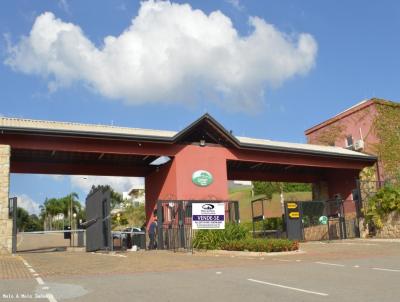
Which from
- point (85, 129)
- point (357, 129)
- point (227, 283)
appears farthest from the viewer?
point (357, 129)

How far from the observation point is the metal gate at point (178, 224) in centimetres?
2078

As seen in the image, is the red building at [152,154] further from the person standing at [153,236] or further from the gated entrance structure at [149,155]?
the person standing at [153,236]

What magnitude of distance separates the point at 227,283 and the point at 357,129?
2819 cm

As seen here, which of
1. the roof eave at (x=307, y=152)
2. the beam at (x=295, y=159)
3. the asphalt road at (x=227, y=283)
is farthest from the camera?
the beam at (x=295, y=159)

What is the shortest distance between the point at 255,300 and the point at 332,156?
24098 millimetres

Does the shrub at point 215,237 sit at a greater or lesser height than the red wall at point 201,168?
lesser

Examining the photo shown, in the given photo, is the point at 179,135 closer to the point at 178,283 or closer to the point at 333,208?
the point at 333,208

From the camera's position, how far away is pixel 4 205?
20.0m

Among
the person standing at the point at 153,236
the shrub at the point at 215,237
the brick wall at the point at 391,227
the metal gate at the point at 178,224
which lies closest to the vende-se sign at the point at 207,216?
the shrub at the point at 215,237

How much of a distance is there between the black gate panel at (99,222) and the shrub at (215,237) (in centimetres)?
380

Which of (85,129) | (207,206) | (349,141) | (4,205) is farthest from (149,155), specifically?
(349,141)

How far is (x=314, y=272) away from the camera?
36.6 ft

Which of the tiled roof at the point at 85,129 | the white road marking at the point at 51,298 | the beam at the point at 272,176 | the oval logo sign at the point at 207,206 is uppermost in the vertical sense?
the tiled roof at the point at 85,129

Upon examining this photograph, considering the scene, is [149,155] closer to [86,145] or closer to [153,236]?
[86,145]
